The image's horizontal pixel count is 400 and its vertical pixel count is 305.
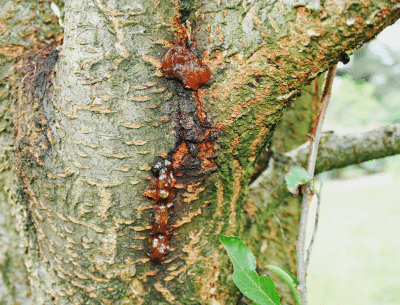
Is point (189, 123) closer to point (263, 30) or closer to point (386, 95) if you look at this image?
point (263, 30)

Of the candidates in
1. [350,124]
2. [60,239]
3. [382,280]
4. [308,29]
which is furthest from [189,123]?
[350,124]

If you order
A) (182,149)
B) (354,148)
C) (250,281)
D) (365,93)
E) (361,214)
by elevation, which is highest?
(365,93)

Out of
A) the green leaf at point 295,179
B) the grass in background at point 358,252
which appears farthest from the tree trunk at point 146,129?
the grass in background at point 358,252

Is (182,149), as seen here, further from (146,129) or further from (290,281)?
(290,281)

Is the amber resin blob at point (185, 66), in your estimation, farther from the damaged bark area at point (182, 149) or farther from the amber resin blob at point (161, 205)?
the amber resin blob at point (161, 205)

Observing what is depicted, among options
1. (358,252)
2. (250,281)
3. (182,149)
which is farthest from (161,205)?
(358,252)

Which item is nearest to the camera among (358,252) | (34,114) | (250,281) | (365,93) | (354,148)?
(250,281)
